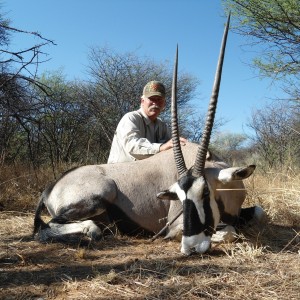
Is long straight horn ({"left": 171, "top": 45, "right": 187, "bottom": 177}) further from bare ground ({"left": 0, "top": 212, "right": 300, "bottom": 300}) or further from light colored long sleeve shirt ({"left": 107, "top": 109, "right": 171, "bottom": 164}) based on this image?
light colored long sleeve shirt ({"left": 107, "top": 109, "right": 171, "bottom": 164})

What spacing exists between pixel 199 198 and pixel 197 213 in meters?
0.10

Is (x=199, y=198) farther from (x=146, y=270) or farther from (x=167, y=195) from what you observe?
(x=146, y=270)

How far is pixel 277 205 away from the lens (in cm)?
412

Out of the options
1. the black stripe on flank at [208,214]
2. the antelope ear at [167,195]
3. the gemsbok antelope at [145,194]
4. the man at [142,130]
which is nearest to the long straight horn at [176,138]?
the gemsbok antelope at [145,194]

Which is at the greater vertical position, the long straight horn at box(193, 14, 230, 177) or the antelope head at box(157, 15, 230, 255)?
the long straight horn at box(193, 14, 230, 177)

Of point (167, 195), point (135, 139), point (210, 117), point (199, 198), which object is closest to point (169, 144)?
point (135, 139)

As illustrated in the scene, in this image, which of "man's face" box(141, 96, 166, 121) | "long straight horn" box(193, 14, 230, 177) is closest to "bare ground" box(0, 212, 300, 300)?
"long straight horn" box(193, 14, 230, 177)

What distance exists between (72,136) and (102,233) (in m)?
7.65

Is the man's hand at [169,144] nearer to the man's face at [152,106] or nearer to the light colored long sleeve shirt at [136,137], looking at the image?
the light colored long sleeve shirt at [136,137]

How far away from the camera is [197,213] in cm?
254

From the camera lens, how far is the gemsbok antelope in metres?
→ 2.78

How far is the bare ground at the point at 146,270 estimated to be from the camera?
1915 mm

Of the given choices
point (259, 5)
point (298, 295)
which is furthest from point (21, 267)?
point (259, 5)

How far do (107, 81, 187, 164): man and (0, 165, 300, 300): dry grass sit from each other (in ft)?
3.07
